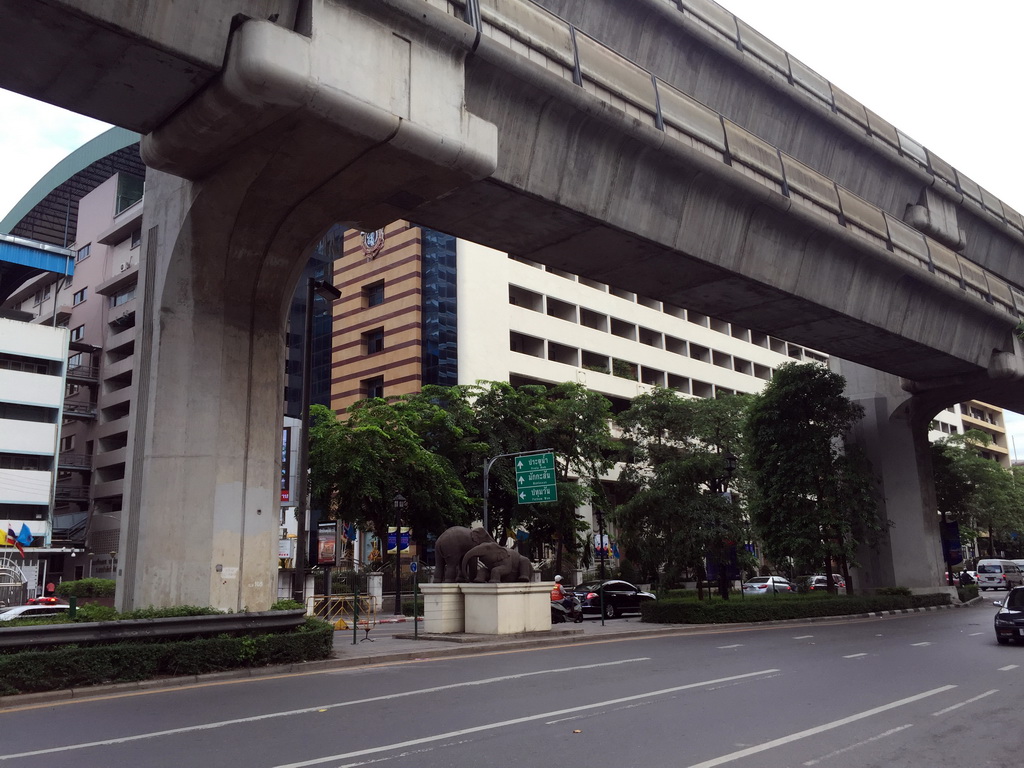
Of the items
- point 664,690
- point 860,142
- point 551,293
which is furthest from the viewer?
point 551,293

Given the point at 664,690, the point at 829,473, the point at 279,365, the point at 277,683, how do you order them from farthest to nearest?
1. the point at 829,473
2. the point at 279,365
3. the point at 277,683
4. the point at 664,690

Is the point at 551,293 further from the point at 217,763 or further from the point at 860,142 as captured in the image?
the point at 217,763

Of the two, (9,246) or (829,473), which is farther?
(9,246)

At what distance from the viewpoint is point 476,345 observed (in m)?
55.2

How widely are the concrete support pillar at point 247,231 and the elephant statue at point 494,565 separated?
25.3ft

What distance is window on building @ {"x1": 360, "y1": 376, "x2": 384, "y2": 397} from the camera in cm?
5800

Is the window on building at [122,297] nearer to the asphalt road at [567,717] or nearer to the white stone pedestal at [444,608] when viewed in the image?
the white stone pedestal at [444,608]

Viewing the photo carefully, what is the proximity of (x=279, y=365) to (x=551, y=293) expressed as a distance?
45.2 meters

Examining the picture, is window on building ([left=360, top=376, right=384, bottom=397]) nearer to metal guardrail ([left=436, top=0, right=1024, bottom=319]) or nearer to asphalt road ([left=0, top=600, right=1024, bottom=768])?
metal guardrail ([left=436, top=0, right=1024, bottom=319])

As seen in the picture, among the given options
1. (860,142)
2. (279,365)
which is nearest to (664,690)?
(279,365)

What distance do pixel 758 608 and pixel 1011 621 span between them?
1105 centimetres

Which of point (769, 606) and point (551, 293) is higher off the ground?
point (551, 293)

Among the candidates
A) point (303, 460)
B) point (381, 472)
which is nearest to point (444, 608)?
point (303, 460)

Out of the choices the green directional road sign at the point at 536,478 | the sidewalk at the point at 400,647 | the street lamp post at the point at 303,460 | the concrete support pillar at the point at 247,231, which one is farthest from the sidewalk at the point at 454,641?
the green directional road sign at the point at 536,478
